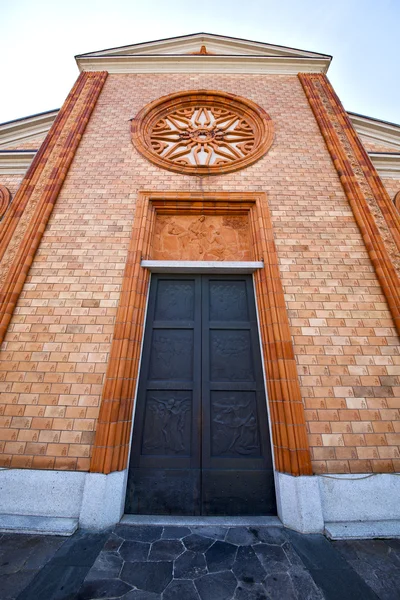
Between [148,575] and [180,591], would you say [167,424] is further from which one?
[180,591]

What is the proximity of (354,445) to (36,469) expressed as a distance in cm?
387

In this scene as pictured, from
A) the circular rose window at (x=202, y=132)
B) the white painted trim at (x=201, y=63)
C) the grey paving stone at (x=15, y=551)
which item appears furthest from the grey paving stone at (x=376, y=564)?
the white painted trim at (x=201, y=63)

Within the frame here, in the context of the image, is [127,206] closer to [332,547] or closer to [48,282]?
[48,282]

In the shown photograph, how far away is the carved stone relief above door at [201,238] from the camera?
15.4 feet

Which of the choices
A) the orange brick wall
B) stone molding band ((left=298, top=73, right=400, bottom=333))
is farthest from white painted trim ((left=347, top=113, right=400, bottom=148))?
the orange brick wall

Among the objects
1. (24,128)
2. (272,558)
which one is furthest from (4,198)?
(272,558)

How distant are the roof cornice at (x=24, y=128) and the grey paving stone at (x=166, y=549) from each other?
9.90m

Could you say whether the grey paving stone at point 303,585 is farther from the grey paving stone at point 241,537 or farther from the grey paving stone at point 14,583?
the grey paving stone at point 14,583

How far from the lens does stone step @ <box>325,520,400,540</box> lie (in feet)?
8.57

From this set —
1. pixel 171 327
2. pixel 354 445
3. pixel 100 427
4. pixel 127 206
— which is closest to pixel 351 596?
pixel 354 445

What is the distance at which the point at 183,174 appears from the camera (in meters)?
5.22

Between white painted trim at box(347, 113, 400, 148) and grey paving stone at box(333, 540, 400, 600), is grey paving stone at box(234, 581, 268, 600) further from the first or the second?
white painted trim at box(347, 113, 400, 148)

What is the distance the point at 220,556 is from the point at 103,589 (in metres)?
1.01

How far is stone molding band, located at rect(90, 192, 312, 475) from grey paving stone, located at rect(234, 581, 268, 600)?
4.02 feet
